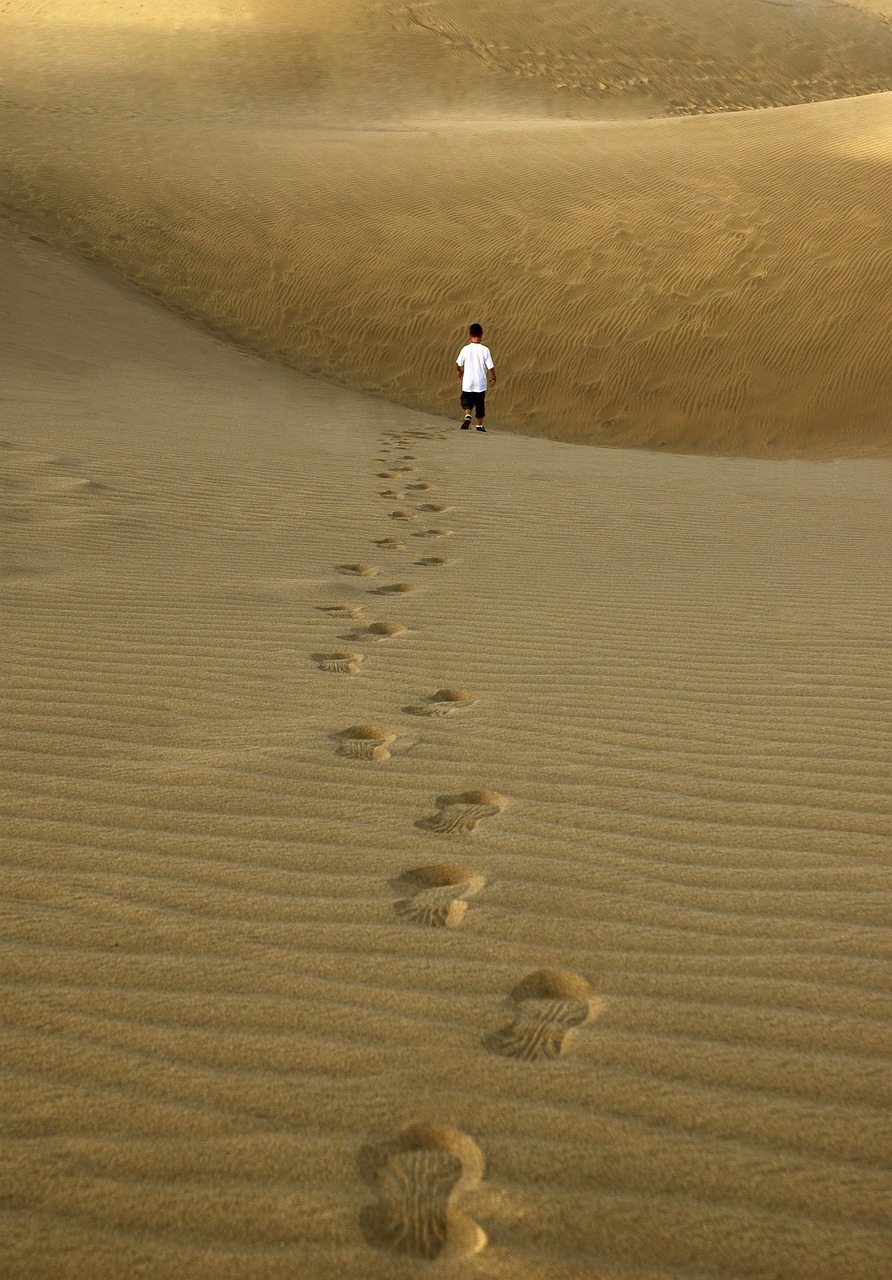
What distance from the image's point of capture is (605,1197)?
201cm

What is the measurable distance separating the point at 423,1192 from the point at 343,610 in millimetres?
3743

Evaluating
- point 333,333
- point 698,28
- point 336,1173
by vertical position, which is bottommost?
point 336,1173

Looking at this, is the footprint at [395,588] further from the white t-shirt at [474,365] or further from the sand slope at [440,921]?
the white t-shirt at [474,365]

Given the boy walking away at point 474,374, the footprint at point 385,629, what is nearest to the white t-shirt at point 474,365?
the boy walking away at point 474,374

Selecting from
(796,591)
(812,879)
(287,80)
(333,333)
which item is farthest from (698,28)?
(812,879)

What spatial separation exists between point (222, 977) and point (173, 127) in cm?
2587

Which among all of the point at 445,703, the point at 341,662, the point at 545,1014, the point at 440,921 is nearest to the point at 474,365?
the point at 341,662

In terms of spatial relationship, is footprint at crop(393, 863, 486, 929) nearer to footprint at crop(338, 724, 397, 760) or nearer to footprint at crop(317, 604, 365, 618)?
footprint at crop(338, 724, 397, 760)

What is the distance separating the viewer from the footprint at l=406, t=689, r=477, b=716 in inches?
166

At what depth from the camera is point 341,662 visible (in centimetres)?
475

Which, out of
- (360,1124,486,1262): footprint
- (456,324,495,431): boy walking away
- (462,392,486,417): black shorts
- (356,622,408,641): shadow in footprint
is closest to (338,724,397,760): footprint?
(356,622,408,641): shadow in footprint

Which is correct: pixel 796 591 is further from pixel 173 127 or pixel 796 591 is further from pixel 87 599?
pixel 173 127

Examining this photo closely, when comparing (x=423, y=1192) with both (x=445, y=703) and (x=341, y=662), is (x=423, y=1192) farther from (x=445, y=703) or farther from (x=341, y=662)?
(x=341, y=662)

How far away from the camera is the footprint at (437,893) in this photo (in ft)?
9.30
